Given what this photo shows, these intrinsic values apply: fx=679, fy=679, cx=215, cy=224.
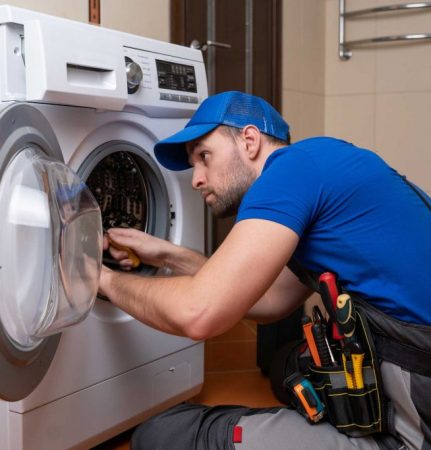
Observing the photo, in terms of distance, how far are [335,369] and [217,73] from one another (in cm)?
186

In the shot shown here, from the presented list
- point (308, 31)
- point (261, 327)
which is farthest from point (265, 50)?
point (261, 327)

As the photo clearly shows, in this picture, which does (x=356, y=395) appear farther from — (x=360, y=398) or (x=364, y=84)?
(x=364, y=84)

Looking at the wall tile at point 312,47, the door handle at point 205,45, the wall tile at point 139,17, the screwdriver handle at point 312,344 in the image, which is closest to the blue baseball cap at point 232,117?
the screwdriver handle at point 312,344

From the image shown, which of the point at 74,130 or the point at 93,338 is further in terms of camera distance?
the point at 93,338

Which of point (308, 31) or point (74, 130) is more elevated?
point (308, 31)

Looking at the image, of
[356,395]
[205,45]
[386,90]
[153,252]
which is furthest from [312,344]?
[386,90]

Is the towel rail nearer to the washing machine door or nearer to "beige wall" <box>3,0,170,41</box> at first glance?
"beige wall" <box>3,0,170,41</box>

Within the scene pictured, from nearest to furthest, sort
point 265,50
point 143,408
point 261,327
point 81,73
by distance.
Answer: point 81,73 < point 143,408 < point 261,327 < point 265,50

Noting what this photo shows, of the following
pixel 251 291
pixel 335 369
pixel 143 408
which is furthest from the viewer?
pixel 143 408

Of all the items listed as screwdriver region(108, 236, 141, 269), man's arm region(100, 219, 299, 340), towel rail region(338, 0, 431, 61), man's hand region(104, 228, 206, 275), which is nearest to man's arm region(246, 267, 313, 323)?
man's hand region(104, 228, 206, 275)

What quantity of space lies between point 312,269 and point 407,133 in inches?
82.3

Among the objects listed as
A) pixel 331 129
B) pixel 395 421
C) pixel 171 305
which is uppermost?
pixel 331 129

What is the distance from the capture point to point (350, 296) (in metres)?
1.16

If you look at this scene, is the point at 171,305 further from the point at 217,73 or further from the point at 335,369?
the point at 217,73
